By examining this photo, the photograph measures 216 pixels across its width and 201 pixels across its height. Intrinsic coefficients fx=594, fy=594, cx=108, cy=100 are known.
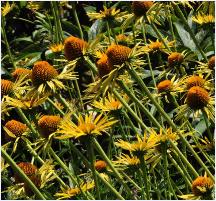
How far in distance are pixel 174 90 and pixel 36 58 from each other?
1293 mm

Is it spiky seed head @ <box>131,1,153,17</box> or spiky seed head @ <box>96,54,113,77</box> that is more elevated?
spiky seed head @ <box>131,1,153,17</box>

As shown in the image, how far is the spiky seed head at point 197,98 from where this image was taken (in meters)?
1.35

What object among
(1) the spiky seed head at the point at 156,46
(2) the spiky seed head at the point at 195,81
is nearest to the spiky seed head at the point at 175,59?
(1) the spiky seed head at the point at 156,46

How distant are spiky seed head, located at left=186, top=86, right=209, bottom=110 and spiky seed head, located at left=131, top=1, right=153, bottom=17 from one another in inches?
14.7

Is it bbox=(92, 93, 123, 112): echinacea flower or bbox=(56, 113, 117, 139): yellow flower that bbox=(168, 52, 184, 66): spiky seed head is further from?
bbox=(56, 113, 117, 139): yellow flower

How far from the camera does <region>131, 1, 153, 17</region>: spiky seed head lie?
5.43ft

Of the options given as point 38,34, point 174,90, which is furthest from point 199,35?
point 174,90

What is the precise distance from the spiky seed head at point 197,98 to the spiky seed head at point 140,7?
1.22 ft

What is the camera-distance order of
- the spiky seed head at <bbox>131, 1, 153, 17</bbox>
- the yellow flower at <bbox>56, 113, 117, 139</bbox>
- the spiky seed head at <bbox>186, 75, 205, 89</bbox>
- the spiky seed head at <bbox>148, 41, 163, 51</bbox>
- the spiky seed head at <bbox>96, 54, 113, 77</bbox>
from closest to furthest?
the yellow flower at <bbox>56, 113, 117, 139</bbox>
the spiky seed head at <bbox>96, 54, 113, 77</bbox>
the spiky seed head at <bbox>186, 75, 205, 89</bbox>
the spiky seed head at <bbox>131, 1, 153, 17</bbox>
the spiky seed head at <bbox>148, 41, 163, 51</bbox>

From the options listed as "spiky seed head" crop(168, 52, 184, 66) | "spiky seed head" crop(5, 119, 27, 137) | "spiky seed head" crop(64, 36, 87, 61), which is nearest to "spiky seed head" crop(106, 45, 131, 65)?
"spiky seed head" crop(64, 36, 87, 61)

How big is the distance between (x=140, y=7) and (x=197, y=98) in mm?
412

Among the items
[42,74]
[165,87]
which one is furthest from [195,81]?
[42,74]

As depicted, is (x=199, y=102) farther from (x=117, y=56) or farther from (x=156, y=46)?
(x=156, y=46)

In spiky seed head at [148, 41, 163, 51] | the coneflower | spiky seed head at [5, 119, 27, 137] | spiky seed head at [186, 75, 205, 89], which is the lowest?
the coneflower
